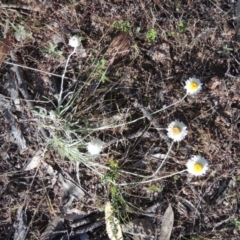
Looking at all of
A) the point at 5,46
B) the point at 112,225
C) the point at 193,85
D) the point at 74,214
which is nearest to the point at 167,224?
the point at 112,225

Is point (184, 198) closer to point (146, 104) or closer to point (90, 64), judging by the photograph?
point (146, 104)

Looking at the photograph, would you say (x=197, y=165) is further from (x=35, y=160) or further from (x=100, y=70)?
(x=35, y=160)

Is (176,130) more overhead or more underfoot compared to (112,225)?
more overhead

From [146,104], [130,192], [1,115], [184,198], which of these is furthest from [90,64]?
[184,198]

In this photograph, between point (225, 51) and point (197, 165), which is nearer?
point (197, 165)

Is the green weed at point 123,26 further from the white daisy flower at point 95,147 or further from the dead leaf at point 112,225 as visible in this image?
the dead leaf at point 112,225

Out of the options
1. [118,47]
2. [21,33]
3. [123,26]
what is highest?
[123,26]

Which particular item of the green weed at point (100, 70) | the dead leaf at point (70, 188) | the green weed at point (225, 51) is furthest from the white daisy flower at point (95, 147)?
the green weed at point (225, 51)

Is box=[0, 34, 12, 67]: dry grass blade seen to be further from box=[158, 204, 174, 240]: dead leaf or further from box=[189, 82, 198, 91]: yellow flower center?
box=[158, 204, 174, 240]: dead leaf
